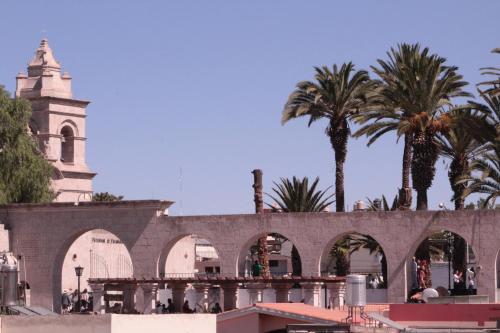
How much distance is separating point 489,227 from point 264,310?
1862 centimetres

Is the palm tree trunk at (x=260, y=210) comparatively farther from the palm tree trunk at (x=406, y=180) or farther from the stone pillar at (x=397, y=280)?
the stone pillar at (x=397, y=280)

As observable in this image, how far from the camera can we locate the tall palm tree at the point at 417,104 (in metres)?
56.3

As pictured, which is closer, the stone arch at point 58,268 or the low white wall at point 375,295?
the low white wall at point 375,295

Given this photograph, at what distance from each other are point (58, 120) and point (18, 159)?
16.9 m

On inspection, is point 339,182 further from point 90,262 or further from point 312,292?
point 90,262

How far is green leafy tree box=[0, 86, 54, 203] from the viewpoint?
226ft

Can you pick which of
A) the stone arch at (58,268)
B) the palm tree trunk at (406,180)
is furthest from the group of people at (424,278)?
the stone arch at (58,268)

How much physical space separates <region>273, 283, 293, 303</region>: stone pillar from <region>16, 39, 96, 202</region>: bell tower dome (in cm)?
3729

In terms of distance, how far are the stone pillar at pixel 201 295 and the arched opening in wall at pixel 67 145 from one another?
36.2 meters

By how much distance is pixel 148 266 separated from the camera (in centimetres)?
5634

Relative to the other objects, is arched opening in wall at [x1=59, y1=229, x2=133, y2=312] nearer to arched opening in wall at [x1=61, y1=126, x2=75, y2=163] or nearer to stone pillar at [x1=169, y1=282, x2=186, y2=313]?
stone pillar at [x1=169, y1=282, x2=186, y2=313]

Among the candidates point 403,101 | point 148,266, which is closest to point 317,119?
point 403,101

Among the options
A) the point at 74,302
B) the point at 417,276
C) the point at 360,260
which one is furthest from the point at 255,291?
the point at 360,260

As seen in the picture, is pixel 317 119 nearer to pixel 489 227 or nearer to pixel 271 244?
pixel 489 227
